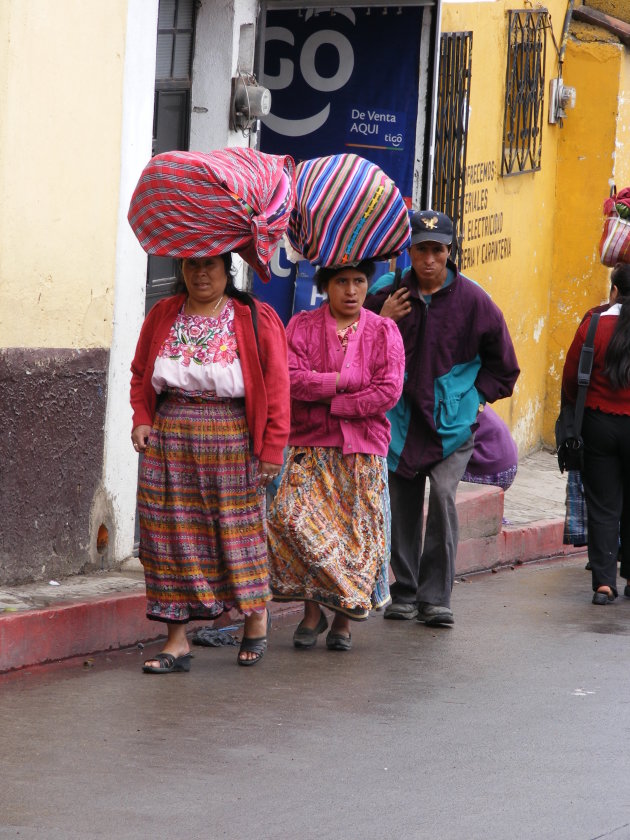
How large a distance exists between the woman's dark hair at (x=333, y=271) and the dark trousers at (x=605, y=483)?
2160 mm

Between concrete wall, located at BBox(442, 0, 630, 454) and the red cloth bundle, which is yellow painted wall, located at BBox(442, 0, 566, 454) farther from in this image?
the red cloth bundle

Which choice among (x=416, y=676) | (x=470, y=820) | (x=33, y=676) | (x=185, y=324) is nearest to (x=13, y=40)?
(x=185, y=324)

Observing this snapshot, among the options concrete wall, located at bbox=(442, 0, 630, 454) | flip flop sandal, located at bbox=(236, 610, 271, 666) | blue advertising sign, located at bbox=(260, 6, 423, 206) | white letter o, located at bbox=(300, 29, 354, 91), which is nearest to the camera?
flip flop sandal, located at bbox=(236, 610, 271, 666)

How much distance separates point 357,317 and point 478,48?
5.34m

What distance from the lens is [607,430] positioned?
857cm

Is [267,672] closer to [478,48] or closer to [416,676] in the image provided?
[416,676]

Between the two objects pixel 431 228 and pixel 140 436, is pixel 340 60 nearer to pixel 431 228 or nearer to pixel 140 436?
pixel 431 228

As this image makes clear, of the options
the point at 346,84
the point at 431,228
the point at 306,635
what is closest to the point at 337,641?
the point at 306,635

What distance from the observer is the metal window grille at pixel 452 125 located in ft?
36.3

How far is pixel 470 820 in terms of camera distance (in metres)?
4.65

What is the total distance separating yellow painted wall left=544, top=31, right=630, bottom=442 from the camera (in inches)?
539

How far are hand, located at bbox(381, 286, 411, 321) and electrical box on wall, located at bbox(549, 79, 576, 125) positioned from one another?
6.42 m

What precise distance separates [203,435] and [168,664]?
93cm

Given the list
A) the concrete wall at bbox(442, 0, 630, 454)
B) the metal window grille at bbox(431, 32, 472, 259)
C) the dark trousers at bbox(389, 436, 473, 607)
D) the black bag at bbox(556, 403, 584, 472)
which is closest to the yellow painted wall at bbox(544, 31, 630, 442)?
the concrete wall at bbox(442, 0, 630, 454)
